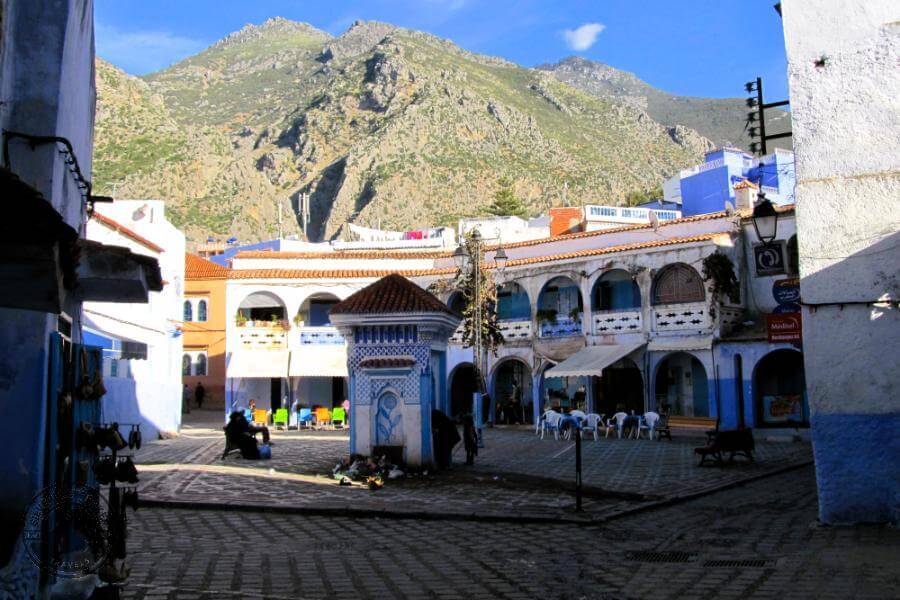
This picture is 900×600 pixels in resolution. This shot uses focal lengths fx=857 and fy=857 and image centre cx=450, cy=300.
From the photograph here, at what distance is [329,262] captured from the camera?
36.9 metres

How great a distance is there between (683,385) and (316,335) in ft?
48.8

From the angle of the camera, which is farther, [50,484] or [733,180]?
[733,180]

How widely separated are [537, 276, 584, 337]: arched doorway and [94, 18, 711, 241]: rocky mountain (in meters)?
51.3

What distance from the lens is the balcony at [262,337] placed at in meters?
35.1

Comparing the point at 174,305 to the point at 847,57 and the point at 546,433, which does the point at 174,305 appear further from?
the point at 847,57

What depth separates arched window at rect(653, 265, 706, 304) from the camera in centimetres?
2833

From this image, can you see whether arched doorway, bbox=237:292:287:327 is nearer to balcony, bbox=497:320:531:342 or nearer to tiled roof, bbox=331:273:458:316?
balcony, bbox=497:320:531:342

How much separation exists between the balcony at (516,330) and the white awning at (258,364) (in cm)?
913

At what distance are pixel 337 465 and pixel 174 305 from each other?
1468cm

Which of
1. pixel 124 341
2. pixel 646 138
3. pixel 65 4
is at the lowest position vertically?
pixel 124 341

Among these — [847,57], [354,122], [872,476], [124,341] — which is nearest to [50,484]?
[872,476]

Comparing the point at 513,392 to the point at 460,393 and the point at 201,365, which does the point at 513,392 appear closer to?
the point at 460,393

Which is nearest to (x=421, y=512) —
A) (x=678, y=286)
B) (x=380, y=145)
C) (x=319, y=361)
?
(x=678, y=286)

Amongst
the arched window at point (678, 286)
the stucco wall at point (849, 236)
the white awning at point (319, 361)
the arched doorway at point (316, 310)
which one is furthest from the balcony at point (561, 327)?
the stucco wall at point (849, 236)
